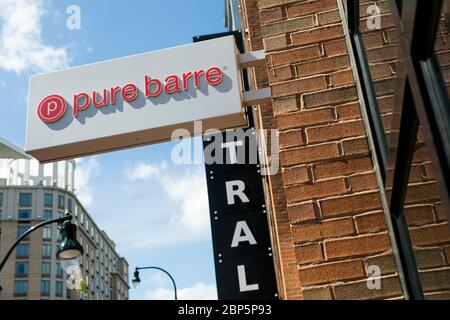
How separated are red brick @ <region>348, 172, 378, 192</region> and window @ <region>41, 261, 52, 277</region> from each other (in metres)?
74.2

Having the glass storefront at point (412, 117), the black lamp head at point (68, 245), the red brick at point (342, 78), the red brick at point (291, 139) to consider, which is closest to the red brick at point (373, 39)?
the glass storefront at point (412, 117)

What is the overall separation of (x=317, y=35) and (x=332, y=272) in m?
1.26

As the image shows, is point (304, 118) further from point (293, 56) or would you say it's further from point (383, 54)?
point (383, 54)

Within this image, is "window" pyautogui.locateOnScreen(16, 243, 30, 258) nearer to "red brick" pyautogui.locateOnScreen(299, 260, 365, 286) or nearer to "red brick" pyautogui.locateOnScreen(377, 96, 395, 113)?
"red brick" pyautogui.locateOnScreen(299, 260, 365, 286)

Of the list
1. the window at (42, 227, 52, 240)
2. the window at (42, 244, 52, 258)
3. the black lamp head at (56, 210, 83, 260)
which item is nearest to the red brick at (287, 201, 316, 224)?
the black lamp head at (56, 210, 83, 260)

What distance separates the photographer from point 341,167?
96.7 inches

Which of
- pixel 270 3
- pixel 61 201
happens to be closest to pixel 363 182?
pixel 270 3

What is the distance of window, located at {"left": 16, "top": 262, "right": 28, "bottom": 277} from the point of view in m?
69.2

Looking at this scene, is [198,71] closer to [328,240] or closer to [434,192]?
[328,240]

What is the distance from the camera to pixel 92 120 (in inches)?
119

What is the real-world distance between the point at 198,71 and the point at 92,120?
693 millimetres

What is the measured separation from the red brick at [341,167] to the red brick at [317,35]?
70 cm
